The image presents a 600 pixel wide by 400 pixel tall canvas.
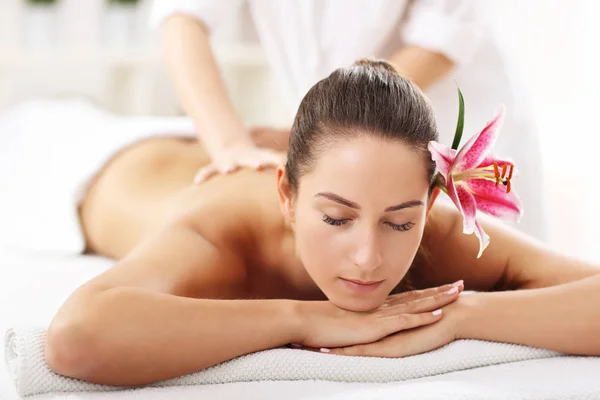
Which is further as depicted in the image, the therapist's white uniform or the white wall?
the white wall

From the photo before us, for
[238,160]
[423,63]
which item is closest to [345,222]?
[238,160]

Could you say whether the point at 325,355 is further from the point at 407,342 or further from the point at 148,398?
the point at 148,398

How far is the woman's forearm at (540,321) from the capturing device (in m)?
1.47

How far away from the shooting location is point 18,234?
91.3 inches

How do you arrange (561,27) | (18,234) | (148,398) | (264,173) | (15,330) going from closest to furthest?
(148,398)
(15,330)
(264,173)
(18,234)
(561,27)

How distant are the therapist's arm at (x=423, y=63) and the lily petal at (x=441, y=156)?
0.84 m

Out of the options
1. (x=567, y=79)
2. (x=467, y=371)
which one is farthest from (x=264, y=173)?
(x=567, y=79)

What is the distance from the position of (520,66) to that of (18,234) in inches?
75.5

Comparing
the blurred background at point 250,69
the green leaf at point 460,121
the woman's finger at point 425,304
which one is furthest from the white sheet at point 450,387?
the blurred background at point 250,69

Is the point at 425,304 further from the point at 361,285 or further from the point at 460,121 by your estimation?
the point at 460,121

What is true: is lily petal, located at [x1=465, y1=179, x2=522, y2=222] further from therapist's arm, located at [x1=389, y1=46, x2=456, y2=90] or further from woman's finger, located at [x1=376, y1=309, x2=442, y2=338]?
therapist's arm, located at [x1=389, y1=46, x2=456, y2=90]

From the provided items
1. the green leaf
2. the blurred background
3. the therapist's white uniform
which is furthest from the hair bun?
the blurred background

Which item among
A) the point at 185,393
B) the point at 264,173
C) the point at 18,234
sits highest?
the point at 264,173

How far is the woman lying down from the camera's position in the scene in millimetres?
1309
